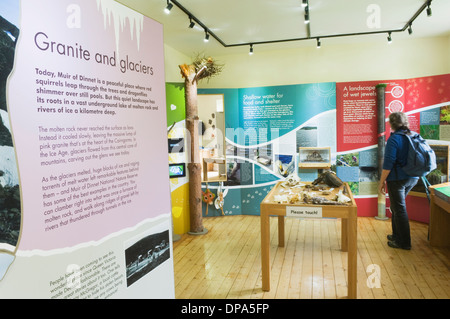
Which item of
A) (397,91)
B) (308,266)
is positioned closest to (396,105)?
(397,91)

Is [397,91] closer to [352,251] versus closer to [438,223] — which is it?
[438,223]

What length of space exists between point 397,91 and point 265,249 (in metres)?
3.95

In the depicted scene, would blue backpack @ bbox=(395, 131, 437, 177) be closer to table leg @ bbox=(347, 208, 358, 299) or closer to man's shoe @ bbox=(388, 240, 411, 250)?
man's shoe @ bbox=(388, 240, 411, 250)

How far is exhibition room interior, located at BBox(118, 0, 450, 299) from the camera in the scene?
346 centimetres

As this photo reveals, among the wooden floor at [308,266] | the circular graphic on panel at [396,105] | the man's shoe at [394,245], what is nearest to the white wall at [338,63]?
the circular graphic on panel at [396,105]

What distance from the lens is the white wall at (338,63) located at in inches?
222

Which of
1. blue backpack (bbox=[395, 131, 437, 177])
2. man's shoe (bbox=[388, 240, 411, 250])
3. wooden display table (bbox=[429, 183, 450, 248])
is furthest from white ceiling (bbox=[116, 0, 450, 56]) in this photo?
man's shoe (bbox=[388, 240, 411, 250])

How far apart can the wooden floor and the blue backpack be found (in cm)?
103

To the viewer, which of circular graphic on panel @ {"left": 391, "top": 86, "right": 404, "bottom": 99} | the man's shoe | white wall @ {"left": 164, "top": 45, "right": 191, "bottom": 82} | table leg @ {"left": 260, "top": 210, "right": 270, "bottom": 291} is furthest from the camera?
white wall @ {"left": 164, "top": 45, "right": 191, "bottom": 82}

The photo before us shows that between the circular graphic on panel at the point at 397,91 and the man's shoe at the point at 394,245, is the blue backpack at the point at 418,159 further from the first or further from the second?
the circular graphic on panel at the point at 397,91

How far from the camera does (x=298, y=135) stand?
5676 mm

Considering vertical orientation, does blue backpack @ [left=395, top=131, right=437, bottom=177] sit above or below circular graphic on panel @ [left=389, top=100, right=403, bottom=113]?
below

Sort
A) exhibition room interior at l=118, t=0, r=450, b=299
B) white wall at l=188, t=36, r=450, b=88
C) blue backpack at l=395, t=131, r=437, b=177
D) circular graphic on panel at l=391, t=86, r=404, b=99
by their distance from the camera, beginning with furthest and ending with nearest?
white wall at l=188, t=36, r=450, b=88, circular graphic on panel at l=391, t=86, r=404, b=99, blue backpack at l=395, t=131, r=437, b=177, exhibition room interior at l=118, t=0, r=450, b=299
